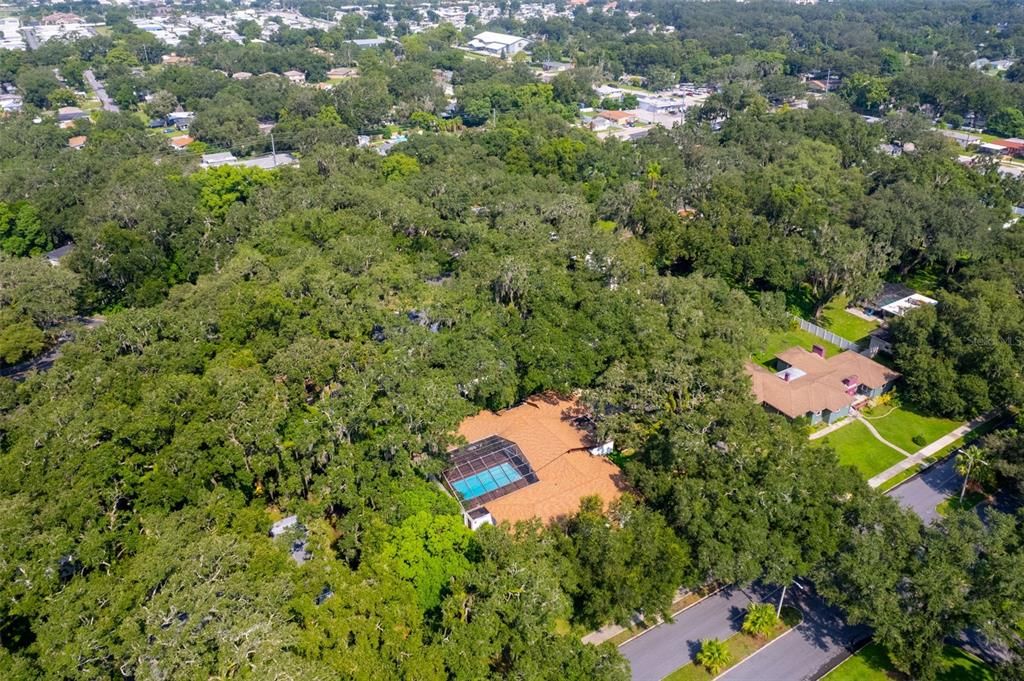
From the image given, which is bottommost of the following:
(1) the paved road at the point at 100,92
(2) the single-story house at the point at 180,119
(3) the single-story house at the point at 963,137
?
(1) the paved road at the point at 100,92

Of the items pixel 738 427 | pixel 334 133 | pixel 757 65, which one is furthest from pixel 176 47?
pixel 738 427

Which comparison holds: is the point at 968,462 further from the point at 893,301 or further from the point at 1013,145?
the point at 1013,145

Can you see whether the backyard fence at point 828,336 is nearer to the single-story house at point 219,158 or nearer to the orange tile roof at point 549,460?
the orange tile roof at point 549,460

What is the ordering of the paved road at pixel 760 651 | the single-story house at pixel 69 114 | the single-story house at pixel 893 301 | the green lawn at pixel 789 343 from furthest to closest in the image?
the single-story house at pixel 69 114 < the single-story house at pixel 893 301 < the green lawn at pixel 789 343 < the paved road at pixel 760 651

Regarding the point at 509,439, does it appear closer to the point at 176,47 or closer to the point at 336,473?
the point at 336,473

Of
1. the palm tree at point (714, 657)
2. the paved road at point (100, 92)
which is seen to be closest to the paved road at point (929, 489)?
the palm tree at point (714, 657)

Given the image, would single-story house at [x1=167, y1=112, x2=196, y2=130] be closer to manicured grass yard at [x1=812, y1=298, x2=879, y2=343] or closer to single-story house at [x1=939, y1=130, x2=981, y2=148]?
manicured grass yard at [x1=812, y1=298, x2=879, y2=343]
